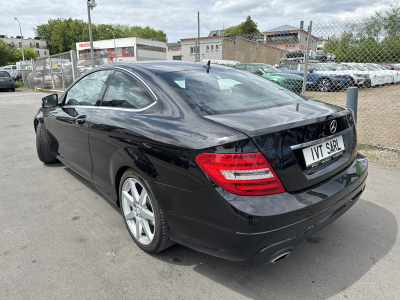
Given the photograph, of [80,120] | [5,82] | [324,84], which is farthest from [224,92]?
[5,82]

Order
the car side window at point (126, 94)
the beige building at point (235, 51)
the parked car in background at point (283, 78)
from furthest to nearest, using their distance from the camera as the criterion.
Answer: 1. the beige building at point (235, 51)
2. the parked car in background at point (283, 78)
3. the car side window at point (126, 94)

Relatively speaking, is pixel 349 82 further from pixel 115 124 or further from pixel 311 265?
→ pixel 115 124

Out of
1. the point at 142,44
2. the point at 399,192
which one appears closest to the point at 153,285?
the point at 399,192

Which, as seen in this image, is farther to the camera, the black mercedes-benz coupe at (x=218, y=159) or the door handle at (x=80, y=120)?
the door handle at (x=80, y=120)

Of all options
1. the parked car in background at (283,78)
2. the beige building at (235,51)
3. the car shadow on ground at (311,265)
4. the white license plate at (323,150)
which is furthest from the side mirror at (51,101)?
the beige building at (235,51)

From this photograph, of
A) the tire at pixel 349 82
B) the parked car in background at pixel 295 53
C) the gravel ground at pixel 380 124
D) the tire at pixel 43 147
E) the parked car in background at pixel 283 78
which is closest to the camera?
the tire at pixel 43 147

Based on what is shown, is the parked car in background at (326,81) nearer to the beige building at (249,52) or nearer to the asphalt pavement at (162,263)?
the asphalt pavement at (162,263)

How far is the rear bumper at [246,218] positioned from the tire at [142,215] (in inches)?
6.1

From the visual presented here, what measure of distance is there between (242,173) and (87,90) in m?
2.32

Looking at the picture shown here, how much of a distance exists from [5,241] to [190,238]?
1815mm

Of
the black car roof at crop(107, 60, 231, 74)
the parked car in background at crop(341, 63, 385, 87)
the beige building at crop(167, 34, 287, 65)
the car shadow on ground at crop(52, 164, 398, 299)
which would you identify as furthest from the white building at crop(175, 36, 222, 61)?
the car shadow on ground at crop(52, 164, 398, 299)

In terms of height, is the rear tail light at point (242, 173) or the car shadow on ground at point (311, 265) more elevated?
the rear tail light at point (242, 173)

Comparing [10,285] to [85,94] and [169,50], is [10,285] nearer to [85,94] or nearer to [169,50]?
[85,94]

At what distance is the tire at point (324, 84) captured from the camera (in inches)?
543
